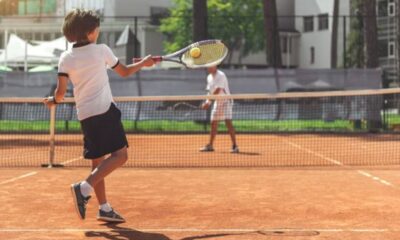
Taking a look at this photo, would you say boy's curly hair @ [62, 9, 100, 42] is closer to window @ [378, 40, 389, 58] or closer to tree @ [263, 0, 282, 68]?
tree @ [263, 0, 282, 68]

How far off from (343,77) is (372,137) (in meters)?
2.32

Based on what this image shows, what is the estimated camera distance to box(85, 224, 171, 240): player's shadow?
484 centimetres

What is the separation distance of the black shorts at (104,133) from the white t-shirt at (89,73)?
0.17ft

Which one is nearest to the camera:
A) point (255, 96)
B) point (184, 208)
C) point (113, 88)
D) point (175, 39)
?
point (184, 208)

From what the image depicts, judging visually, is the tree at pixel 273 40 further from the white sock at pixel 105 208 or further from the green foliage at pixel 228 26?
the green foliage at pixel 228 26

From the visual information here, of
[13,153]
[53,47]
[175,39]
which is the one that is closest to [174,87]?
[13,153]

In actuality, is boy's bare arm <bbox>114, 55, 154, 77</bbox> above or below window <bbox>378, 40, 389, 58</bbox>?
above

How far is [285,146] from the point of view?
14.0 metres

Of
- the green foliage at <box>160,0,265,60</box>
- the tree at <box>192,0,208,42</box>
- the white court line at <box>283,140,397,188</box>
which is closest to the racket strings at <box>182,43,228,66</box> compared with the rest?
the white court line at <box>283,140,397,188</box>

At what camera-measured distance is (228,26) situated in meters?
45.3

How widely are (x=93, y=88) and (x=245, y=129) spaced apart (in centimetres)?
1401

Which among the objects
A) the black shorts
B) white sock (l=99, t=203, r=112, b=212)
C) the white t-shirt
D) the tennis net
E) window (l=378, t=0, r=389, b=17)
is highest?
window (l=378, t=0, r=389, b=17)

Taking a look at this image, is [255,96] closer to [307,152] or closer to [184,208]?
[307,152]

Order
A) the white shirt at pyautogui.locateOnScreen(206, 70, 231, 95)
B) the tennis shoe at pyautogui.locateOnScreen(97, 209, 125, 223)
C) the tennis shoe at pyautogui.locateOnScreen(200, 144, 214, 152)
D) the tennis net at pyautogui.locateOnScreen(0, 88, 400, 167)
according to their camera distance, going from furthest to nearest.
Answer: the tennis net at pyautogui.locateOnScreen(0, 88, 400, 167)
the tennis shoe at pyautogui.locateOnScreen(200, 144, 214, 152)
the white shirt at pyautogui.locateOnScreen(206, 70, 231, 95)
the tennis shoe at pyautogui.locateOnScreen(97, 209, 125, 223)
